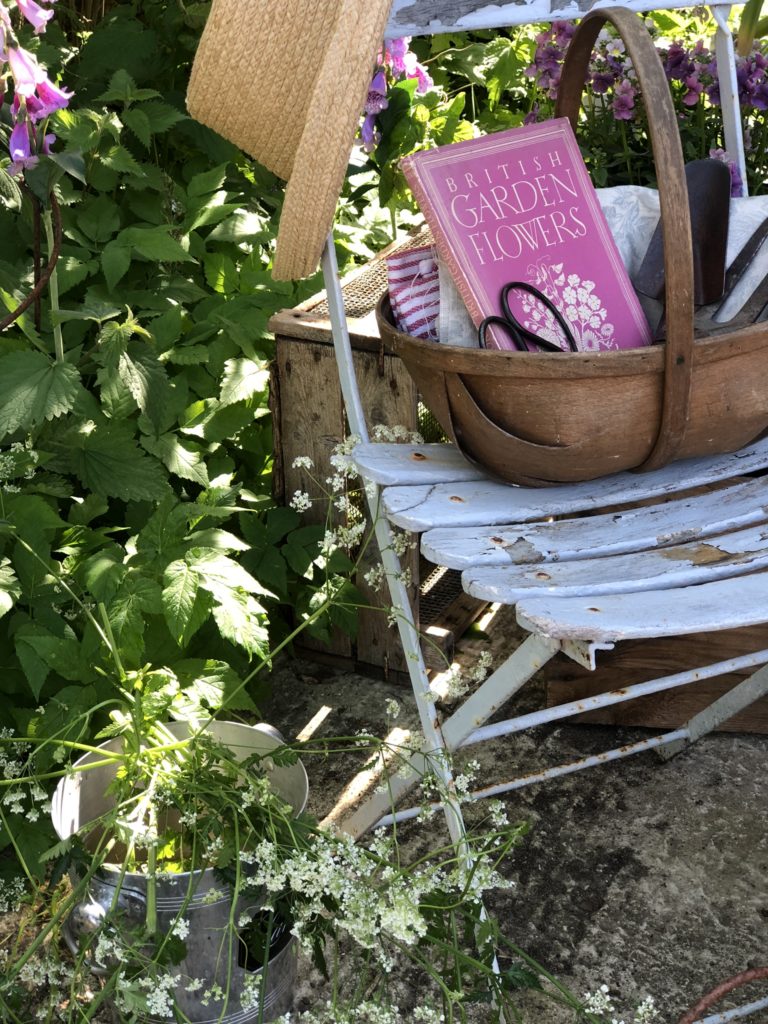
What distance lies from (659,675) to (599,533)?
813 millimetres

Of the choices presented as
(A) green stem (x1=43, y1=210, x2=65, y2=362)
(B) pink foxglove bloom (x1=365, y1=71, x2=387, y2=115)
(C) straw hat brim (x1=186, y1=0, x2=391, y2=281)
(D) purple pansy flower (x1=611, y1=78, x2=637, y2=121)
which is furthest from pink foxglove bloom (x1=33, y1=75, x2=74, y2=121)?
(D) purple pansy flower (x1=611, y1=78, x2=637, y2=121)

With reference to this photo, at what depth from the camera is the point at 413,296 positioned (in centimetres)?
165

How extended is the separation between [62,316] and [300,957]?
3.36ft

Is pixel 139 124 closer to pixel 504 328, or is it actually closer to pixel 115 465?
pixel 115 465

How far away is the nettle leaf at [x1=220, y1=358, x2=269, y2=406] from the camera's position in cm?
217

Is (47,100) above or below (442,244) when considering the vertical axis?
above

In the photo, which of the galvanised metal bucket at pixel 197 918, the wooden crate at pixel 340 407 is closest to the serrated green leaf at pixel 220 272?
the wooden crate at pixel 340 407

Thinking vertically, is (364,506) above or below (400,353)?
below

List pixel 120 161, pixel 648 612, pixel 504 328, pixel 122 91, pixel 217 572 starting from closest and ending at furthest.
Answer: pixel 648 612 → pixel 504 328 → pixel 217 572 → pixel 120 161 → pixel 122 91

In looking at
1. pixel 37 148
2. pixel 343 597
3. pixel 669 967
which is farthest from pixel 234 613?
pixel 669 967

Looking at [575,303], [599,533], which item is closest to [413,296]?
[575,303]

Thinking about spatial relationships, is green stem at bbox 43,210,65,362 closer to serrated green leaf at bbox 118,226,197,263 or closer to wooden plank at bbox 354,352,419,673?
serrated green leaf at bbox 118,226,197,263

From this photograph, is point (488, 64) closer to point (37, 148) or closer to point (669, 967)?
point (37, 148)

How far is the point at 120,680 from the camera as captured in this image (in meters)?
1.65
